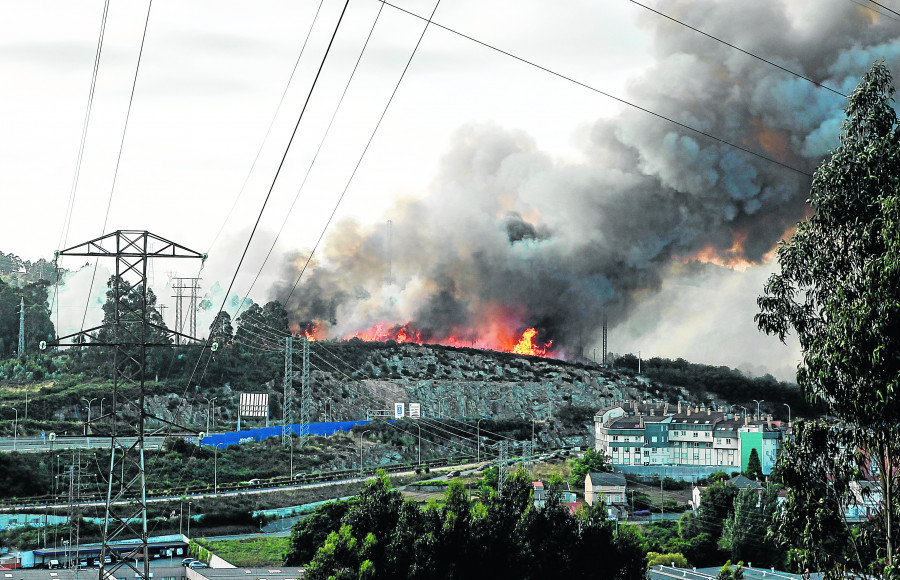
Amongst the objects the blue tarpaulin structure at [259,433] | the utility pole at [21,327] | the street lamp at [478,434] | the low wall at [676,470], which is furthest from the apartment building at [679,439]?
the utility pole at [21,327]

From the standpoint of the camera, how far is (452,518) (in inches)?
918

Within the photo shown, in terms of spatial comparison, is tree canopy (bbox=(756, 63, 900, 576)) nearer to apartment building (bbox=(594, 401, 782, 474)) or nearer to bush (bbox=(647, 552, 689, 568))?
bush (bbox=(647, 552, 689, 568))

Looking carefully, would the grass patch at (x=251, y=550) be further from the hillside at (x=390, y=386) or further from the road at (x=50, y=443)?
the hillside at (x=390, y=386)

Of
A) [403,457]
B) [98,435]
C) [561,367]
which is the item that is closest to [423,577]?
[98,435]

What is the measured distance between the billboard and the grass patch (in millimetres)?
26893

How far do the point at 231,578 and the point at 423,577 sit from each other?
1498 cm

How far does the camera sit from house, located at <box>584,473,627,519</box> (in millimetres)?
56188

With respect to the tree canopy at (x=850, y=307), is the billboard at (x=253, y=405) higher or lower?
lower

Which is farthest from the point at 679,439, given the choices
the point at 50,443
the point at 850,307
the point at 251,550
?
the point at 850,307

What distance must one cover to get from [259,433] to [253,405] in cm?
725

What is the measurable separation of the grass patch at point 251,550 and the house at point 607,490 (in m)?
18.5

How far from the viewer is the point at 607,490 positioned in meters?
57.2

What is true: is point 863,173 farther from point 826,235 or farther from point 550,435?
point 550,435

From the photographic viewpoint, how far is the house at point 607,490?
56.2m
